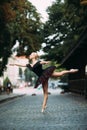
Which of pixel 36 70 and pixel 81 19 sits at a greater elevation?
pixel 81 19

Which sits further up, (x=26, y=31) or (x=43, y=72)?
(x=26, y=31)

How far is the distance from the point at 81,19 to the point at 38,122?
2115cm

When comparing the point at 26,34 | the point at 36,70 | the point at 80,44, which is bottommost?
the point at 36,70

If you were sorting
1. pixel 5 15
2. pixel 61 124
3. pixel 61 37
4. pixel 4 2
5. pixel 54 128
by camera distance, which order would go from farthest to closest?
pixel 61 37
pixel 5 15
pixel 4 2
pixel 61 124
pixel 54 128

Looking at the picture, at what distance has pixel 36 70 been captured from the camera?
49.6 ft

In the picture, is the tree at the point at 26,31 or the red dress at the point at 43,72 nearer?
the red dress at the point at 43,72

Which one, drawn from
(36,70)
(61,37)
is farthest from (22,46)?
(36,70)

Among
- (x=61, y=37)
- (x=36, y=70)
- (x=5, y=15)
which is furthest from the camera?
(x=61, y=37)

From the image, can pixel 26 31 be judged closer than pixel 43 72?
No

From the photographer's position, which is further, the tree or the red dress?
the tree

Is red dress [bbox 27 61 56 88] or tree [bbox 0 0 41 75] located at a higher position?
tree [bbox 0 0 41 75]

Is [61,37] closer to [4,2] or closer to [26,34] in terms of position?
[26,34]

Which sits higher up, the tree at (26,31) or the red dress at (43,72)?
the tree at (26,31)

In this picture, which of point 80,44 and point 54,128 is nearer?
point 54,128
